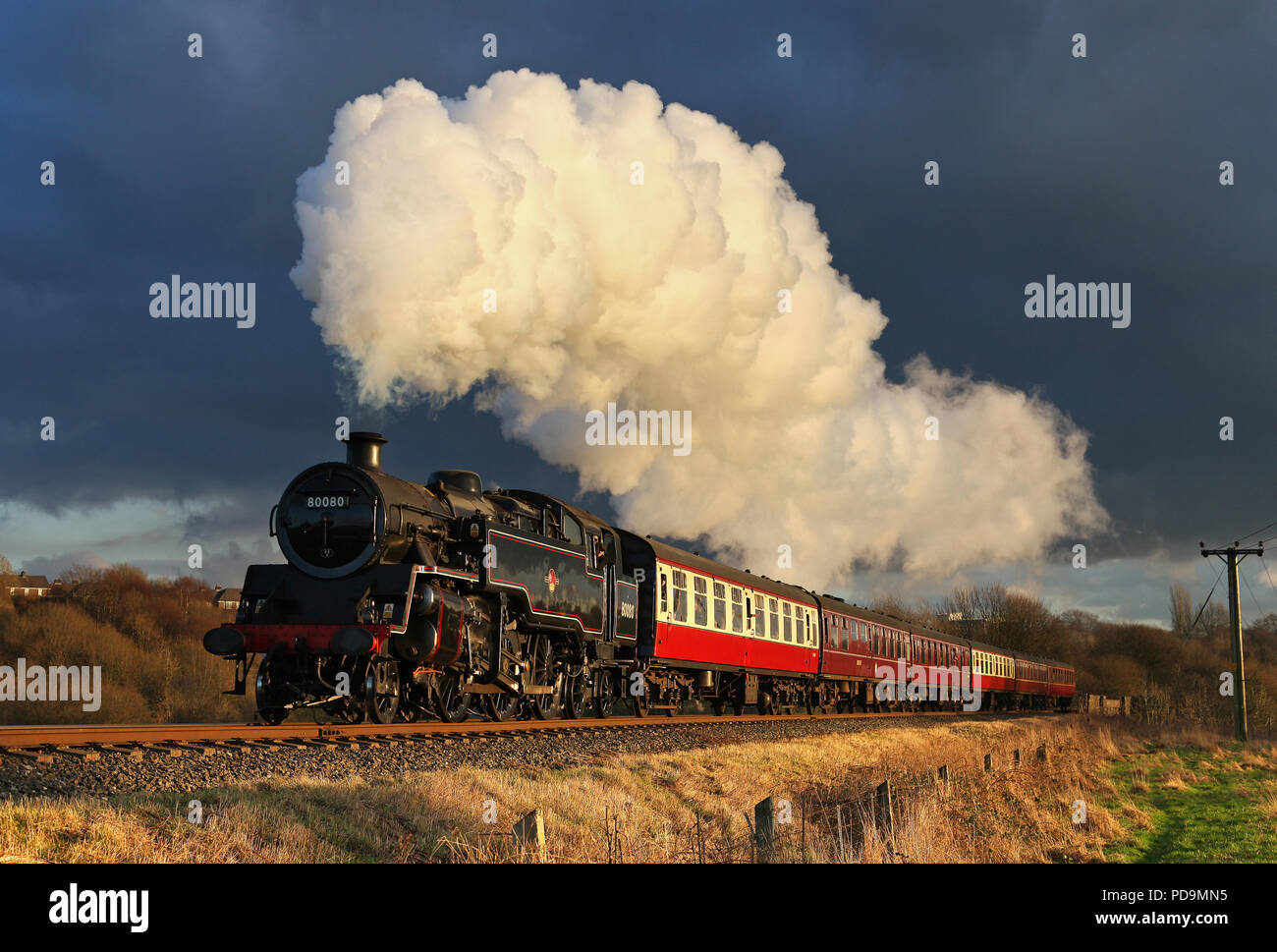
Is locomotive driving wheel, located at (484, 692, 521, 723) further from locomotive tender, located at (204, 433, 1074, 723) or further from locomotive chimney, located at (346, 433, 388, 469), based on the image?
locomotive chimney, located at (346, 433, 388, 469)


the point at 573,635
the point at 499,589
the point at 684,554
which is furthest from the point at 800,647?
the point at 499,589

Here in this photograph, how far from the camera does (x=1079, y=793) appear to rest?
55.9 feet

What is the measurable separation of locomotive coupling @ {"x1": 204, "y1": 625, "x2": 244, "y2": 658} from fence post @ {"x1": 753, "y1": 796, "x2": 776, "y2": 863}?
8.45m

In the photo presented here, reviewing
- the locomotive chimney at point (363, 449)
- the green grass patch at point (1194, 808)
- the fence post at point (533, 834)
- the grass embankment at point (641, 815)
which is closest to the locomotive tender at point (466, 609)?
the locomotive chimney at point (363, 449)

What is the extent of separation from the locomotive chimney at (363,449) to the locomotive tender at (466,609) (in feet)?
0.07

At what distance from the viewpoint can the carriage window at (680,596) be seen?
830 inches

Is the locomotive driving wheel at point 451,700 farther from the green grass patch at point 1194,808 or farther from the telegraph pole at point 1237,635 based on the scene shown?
the telegraph pole at point 1237,635

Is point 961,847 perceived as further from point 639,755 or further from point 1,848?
point 1,848

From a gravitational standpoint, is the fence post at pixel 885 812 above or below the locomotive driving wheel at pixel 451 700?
below

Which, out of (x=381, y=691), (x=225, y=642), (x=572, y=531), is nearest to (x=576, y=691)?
(x=572, y=531)

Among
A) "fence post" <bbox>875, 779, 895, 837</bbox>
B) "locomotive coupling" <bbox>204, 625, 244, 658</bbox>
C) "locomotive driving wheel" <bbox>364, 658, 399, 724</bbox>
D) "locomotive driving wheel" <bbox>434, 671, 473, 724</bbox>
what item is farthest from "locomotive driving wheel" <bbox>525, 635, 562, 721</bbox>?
"fence post" <bbox>875, 779, 895, 837</bbox>

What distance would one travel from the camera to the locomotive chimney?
14.8m

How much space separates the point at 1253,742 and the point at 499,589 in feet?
99.2
